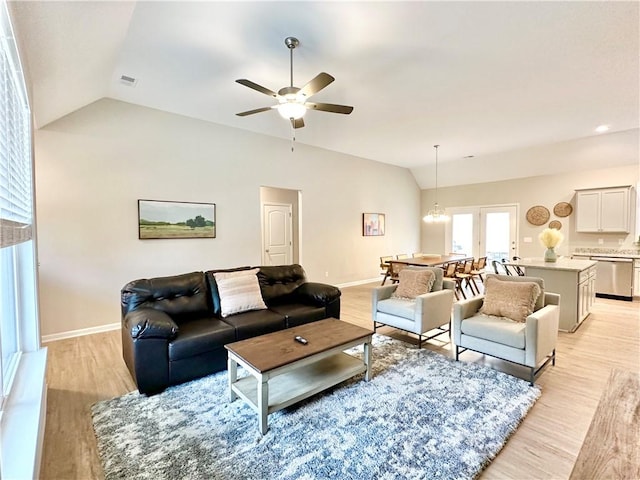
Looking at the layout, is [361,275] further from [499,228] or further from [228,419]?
[228,419]

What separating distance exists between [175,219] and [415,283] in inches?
143

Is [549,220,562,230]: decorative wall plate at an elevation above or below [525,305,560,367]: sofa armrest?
above

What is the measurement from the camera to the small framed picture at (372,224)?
7645mm

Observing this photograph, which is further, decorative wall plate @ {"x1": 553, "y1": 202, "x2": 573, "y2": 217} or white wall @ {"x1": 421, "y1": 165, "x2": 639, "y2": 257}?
decorative wall plate @ {"x1": 553, "y1": 202, "x2": 573, "y2": 217}

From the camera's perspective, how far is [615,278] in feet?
18.9

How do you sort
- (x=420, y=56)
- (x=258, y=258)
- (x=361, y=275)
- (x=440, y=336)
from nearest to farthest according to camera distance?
(x=420, y=56) < (x=440, y=336) < (x=258, y=258) < (x=361, y=275)

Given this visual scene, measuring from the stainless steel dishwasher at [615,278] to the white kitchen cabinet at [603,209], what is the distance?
2.50ft

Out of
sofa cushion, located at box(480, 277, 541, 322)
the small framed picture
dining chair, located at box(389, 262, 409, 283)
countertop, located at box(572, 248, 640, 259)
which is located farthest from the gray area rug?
countertop, located at box(572, 248, 640, 259)

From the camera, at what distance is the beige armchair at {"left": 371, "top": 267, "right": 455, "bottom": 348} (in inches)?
132

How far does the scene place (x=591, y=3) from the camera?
2285 mm

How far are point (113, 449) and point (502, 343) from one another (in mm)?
3131

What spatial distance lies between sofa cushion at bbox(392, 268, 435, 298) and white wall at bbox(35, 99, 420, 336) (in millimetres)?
2783

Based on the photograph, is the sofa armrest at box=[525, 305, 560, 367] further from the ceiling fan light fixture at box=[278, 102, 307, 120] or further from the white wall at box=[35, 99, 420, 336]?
the white wall at box=[35, 99, 420, 336]

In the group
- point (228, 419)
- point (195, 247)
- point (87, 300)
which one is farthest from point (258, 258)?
point (228, 419)
